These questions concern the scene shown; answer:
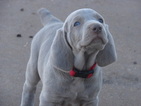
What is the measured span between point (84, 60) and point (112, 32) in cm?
293

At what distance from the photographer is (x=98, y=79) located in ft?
11.9

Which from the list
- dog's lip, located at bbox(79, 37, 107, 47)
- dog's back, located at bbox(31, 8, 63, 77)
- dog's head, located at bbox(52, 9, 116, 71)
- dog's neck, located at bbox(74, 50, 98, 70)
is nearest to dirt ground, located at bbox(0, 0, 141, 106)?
dog's back, located at bbox(31, 8, 63, 77)

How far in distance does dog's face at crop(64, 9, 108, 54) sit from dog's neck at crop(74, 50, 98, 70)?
7 centimetres

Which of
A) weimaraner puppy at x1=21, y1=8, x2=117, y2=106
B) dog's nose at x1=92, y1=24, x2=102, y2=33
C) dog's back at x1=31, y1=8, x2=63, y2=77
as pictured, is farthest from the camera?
dog's back at x1=31, y1=8, x2=63, y2=77

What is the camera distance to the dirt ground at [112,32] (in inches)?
186

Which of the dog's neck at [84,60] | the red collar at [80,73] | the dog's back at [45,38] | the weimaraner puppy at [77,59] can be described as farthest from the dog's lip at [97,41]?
the dog's back at [45,38]

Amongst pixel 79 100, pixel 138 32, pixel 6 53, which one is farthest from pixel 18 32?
pixel 79 100

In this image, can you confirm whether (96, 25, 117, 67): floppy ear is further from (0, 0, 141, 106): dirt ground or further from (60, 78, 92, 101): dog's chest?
(0, 0, 141, 106): dirt ground

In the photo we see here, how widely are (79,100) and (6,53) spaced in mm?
2076

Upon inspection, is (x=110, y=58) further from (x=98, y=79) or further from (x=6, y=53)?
(x=6, y=53)

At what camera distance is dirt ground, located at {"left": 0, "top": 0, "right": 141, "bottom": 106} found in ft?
15.5

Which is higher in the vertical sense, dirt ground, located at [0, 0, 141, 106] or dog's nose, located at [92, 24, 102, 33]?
dog's nose, located at [92, 24, 102, 33]

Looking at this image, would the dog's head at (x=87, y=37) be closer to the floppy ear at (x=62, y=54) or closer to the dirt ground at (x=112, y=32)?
the floppy ear at (x=62, y=54)

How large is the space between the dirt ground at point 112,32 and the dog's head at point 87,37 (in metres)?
1.28
